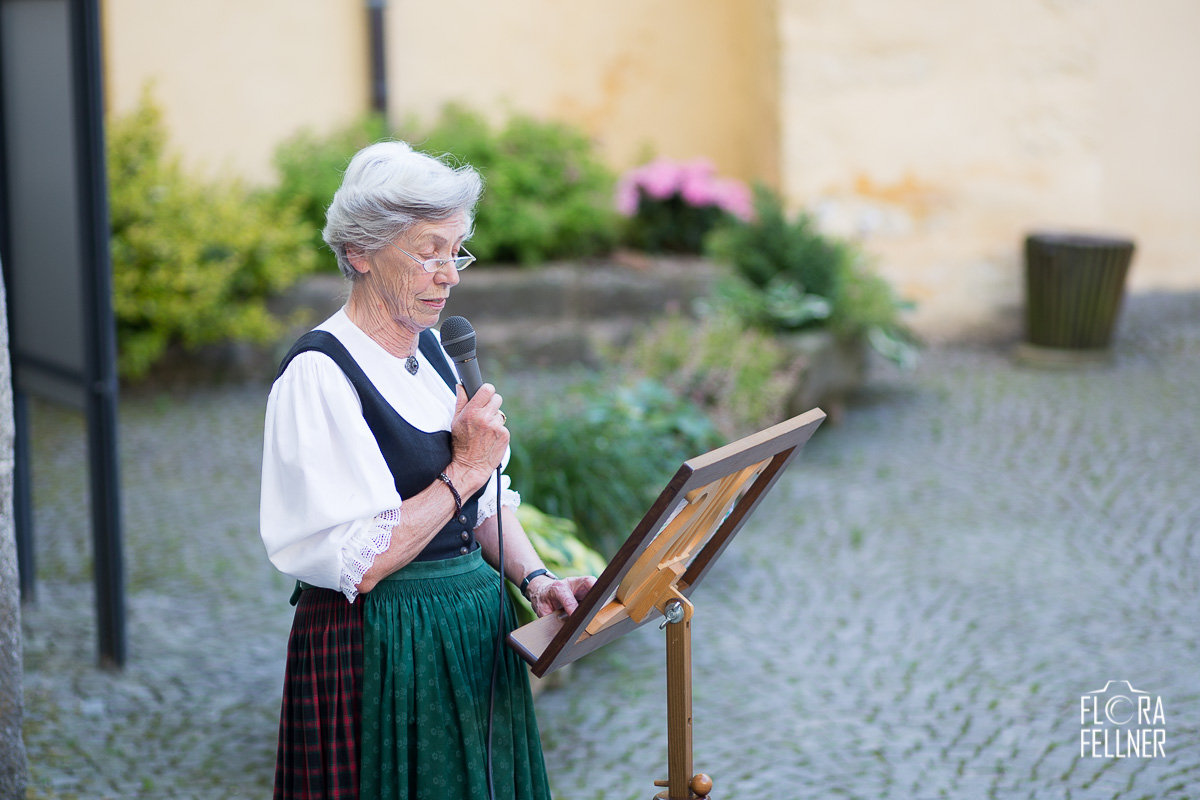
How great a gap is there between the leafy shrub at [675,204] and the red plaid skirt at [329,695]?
6.79m

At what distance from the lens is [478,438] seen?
2.06 metres

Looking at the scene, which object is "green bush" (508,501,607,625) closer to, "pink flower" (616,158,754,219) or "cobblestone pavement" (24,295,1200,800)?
"cobblestone pavement" (24,295,1200,800)

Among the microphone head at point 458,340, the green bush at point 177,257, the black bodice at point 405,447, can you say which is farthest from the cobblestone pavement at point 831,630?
the microphone head at point 458,340

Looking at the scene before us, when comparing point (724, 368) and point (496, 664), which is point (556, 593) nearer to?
point (496, 664)

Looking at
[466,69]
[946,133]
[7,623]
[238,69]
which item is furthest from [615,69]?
[7,623]

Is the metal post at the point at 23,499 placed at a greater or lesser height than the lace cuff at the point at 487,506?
lesser

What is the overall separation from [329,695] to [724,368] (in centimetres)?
425

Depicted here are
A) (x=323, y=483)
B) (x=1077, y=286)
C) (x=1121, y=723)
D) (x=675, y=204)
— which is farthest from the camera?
(x=675, y=204)

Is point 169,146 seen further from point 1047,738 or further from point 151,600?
point 1047,738

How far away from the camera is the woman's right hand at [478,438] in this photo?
6.75 ft

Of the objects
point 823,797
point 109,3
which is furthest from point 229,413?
point 823,797

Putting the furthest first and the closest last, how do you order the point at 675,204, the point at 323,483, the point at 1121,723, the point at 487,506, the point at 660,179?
the point at 675,204 < the point at 660,179 < the point at 1121,723 < the point at 487,506 < the point at 323,483

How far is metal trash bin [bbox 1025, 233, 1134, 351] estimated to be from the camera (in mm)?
8203

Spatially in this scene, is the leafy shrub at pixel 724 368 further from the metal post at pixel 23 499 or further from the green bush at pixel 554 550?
the metal post at pixel 23 499
